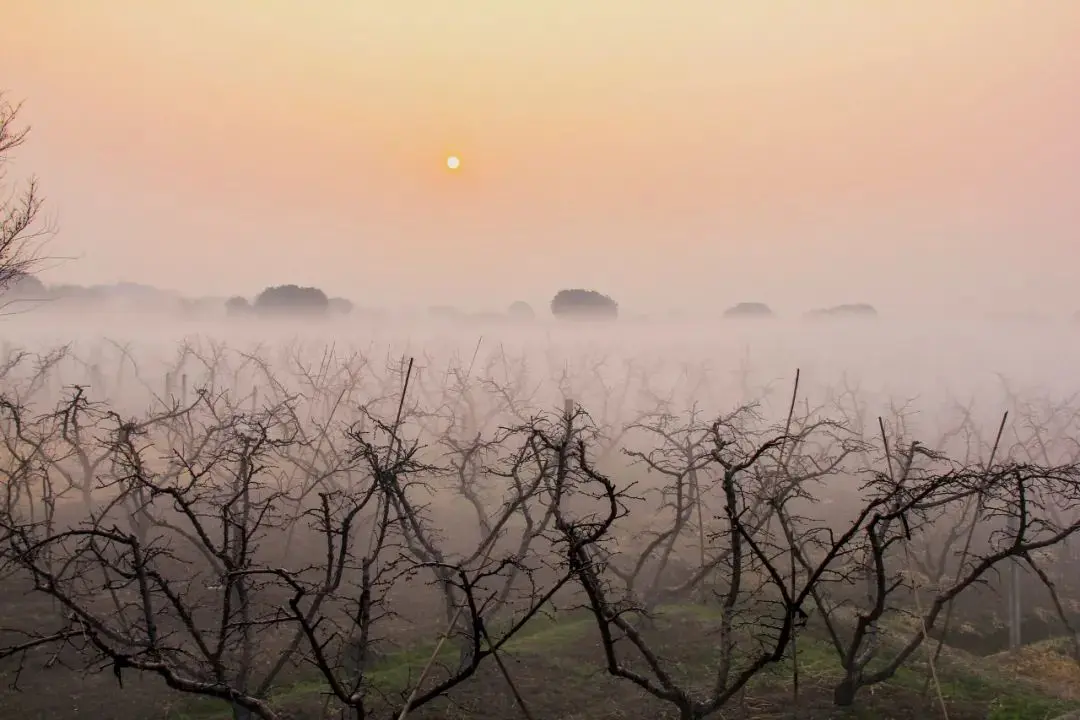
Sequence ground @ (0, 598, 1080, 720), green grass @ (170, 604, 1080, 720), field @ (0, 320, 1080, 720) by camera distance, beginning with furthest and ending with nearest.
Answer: green grass @ (170, 604, 1080, 720), ground @ (0, 598, 1080, 720), field @ (0, 320, 1080, 720)

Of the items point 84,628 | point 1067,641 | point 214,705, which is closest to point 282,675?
point 214,705

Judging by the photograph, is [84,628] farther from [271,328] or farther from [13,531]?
[271,328]

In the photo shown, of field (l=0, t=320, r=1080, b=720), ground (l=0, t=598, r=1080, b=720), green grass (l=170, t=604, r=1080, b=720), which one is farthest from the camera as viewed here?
green grass (l=170, t=604, r=1080, b=720)

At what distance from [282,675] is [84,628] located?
10.5 metres

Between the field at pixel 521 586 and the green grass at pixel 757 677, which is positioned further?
the green grass at pixel 757 677

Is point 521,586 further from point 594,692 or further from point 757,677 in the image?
point 757,677

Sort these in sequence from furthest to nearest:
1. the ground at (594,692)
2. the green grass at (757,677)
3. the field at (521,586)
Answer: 1. the green grass at (757,677)
2. the ground at (594,692)
3. the field at (521,586)

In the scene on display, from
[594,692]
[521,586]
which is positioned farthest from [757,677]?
[521,586]

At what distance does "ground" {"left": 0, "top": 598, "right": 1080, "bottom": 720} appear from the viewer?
471 inches

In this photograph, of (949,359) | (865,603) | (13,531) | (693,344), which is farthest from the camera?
(693,344)

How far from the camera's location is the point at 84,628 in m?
5.64

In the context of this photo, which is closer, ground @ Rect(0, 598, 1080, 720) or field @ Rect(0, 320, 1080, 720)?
field @ Rect(0, 320, 1080, 720)

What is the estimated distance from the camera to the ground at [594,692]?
11969 millimetres

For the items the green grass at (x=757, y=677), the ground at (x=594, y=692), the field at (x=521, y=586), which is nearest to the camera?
the field at (x=521, y=586)
